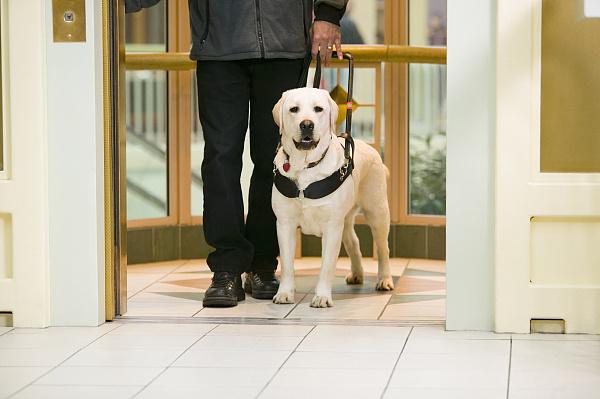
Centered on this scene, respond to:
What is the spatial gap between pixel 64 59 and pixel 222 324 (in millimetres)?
1005

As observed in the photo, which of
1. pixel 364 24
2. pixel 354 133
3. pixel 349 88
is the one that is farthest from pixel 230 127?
pixel 364 24

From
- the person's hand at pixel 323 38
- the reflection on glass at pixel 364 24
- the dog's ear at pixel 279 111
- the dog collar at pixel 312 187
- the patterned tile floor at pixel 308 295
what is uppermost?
the reflection on glass at pixel 364 24

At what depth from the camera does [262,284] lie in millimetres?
4465

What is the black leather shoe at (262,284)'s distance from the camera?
4.44 metres

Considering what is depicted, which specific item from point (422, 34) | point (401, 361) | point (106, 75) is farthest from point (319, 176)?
point (422, 34)

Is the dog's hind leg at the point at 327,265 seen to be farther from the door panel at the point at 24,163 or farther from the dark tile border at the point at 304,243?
the dark tile border at the point at 304,243

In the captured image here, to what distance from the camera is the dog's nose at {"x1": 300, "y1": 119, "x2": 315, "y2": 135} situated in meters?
4.12

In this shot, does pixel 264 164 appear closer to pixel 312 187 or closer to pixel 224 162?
pixel 224 162

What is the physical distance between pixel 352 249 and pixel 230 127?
0.82 metres

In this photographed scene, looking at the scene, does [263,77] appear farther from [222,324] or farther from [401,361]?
[401,361]

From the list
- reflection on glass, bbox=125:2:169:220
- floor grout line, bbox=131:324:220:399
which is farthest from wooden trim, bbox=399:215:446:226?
floor grout line, bbox=131:324:220:399

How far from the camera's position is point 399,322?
384 centimetres

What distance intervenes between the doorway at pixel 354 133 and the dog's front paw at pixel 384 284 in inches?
33.1

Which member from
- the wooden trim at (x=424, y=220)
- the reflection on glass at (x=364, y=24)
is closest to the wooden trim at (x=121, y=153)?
the reflection on glass at (x=364, y=24)
